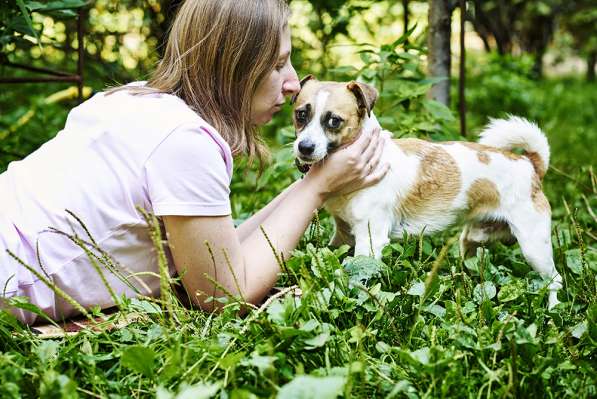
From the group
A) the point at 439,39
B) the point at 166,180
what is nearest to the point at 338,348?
the point at 166,180

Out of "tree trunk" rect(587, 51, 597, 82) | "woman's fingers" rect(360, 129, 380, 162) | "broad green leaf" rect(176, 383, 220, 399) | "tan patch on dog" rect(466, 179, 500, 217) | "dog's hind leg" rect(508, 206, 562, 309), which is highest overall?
"woman's fingers" rect(360, 129, 380, 162)

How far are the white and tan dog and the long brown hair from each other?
358mm

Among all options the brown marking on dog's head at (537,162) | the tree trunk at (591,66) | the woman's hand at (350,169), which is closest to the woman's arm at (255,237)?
the woman's hand at (350,169)

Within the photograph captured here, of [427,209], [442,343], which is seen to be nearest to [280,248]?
[442,343]

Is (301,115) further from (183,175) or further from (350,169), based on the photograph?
(183,175)

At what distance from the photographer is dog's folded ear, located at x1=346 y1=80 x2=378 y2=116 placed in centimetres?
248

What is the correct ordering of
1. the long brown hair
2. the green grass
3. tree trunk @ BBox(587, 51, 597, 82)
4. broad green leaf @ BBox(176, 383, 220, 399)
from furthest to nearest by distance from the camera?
1. tree trunk @ BBox(587, 51, 597, 82)
2. the long brown hair
3. the green grass
4. broad green leaf @ BBox(176, 383, 220, 399)

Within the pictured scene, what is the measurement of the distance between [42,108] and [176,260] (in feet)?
11.7

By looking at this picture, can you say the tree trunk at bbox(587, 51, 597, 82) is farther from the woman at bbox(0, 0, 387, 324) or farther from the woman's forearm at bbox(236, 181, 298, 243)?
the woman at bbox(0, 0, 387, 324)

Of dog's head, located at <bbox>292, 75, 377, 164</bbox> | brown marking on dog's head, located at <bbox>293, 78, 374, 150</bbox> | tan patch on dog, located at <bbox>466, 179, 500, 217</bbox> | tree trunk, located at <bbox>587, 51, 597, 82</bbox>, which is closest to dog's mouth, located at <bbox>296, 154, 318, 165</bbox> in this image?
dog's head, located at <bbox>292, 75, 377, 164</bbox>

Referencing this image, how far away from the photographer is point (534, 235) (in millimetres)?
2693

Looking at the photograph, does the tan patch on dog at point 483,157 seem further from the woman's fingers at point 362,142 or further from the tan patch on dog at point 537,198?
the woman's fingers at point 362,142

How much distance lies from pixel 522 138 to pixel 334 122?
35.1 inches

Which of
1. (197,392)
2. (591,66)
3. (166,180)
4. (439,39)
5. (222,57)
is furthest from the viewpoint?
(591,66)
